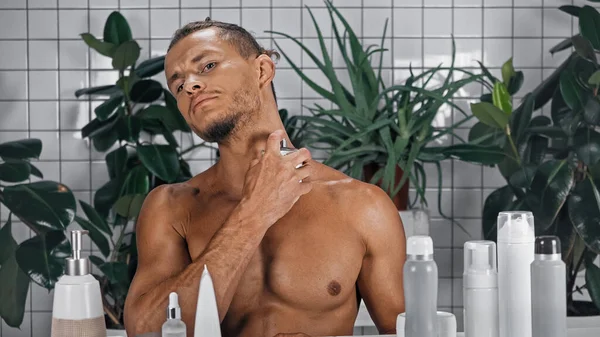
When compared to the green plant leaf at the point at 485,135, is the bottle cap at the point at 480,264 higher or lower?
lower

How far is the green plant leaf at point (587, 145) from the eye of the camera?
113 inches

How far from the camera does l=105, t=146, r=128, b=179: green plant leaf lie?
128 inches

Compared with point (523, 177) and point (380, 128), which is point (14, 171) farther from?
point (523, 177)

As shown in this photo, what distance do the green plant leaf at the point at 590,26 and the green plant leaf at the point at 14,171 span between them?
1922 mm

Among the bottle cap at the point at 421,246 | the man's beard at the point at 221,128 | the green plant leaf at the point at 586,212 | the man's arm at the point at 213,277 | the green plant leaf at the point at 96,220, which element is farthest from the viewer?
the green plant leaf at the point at 96,220

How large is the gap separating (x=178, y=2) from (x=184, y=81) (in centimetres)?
185

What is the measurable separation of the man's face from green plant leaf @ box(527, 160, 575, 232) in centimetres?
145

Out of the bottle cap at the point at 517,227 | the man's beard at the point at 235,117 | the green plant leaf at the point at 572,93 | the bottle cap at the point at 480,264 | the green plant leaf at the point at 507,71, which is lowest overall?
the bottle cap at the point at 480,264

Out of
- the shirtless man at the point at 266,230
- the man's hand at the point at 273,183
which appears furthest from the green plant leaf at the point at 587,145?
the man's hand at the point at 273,183

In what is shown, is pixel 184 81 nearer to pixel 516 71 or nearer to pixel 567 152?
pixel 567 152

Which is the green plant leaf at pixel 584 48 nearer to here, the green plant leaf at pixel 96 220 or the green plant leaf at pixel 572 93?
the green plant leaf at pixel 572 93

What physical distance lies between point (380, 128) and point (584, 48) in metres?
0.74

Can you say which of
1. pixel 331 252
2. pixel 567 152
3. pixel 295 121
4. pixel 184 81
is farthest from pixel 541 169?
pixel 184 81

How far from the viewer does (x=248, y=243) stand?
1642mm
